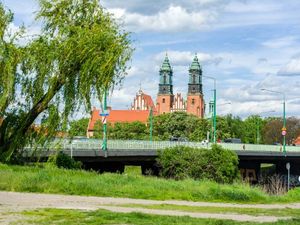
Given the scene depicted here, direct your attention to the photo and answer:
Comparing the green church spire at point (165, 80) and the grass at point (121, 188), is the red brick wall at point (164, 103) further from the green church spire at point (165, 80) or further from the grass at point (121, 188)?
the grass at point (121, 188)

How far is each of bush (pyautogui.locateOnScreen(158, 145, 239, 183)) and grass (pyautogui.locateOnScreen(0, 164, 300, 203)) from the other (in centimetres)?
2416

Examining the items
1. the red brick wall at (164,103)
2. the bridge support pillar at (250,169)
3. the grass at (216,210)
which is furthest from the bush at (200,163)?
the red brick wall at (164,103)

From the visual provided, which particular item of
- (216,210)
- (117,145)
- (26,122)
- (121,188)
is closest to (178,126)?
(117,145)

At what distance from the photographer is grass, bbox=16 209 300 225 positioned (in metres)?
14.1

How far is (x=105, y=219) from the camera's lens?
575 inches

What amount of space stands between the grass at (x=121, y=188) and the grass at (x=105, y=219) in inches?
Answer: 267

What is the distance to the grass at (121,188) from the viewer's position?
22.9 metres

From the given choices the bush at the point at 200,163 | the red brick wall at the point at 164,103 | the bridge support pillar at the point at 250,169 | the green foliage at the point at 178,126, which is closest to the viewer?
the bush at the point at 200,163

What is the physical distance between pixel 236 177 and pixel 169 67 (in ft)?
442

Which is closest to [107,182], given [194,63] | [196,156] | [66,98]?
[66,98]

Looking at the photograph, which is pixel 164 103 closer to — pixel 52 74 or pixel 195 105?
pixel 195 105

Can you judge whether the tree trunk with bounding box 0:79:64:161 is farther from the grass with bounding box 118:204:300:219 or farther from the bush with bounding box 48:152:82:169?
the grass with bounding box 118:204:300:219

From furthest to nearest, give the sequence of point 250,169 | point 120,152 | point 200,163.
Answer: point 250,169 → point 200,163 → point 120,152

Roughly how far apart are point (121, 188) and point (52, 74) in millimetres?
10154
